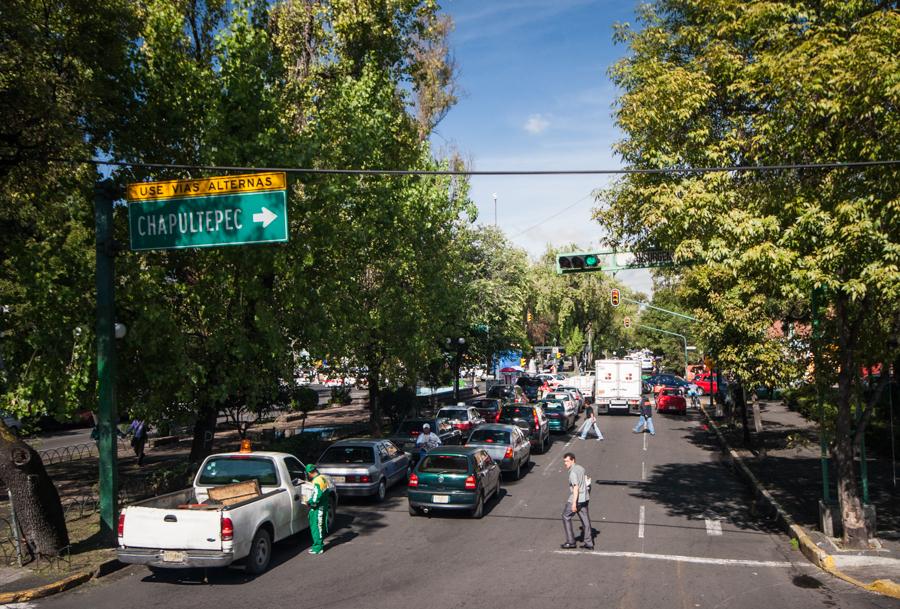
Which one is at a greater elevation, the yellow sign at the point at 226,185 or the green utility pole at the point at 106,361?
the yellow sign at the point at 226,185

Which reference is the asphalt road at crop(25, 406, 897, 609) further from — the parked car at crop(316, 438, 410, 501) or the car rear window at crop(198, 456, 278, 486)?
the car rear window at crop(198, 456, 278, 486)

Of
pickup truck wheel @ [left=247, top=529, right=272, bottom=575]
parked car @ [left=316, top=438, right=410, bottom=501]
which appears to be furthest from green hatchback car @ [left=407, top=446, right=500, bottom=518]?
pickup truck wheel @ [left=247, top=529, right=272, bottom=575]

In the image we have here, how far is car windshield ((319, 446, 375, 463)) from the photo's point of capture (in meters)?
18.1

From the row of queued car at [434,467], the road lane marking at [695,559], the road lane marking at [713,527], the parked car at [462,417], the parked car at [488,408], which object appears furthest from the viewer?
the parked car at [488,408]

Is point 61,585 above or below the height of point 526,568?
above

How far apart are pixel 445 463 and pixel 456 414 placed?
48.0 ft

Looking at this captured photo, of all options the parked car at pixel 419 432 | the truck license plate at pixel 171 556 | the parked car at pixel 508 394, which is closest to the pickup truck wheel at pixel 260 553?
the truck license plate at pixel 171 556

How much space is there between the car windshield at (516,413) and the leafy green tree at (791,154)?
13693mm

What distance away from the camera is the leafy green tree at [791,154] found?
38.5 feet

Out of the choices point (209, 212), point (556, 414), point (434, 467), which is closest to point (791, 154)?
point (434, 467)

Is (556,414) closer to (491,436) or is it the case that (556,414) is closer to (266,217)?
(491,436)

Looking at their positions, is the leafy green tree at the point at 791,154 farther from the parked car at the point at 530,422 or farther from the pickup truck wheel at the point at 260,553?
the parked car at the point at 530,422

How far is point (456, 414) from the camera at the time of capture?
101ft

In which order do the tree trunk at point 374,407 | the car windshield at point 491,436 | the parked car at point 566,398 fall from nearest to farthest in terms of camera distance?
the car windshield at point 491,436
the tree trunk at point 374,407
the parked car at point 566,398
